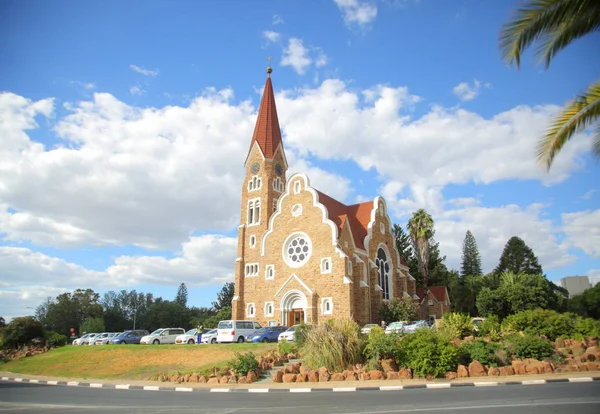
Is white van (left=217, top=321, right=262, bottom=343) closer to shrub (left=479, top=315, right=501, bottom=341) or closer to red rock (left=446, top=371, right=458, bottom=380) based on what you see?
shrub (left=479, top=315, right=501, bottom=341)

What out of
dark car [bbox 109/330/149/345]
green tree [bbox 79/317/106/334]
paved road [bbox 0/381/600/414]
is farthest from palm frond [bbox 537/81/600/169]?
green tree [bbox 79/317/106/334]

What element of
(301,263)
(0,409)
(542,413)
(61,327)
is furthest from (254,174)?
(61,327)

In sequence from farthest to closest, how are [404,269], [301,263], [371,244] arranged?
[404,269], [371,244], [301,263]

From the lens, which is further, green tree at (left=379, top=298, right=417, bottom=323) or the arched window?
the arched window

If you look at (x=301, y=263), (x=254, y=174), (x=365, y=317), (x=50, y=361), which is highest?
(x=254, y=174)

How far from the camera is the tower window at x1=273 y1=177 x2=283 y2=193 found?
46.3 m

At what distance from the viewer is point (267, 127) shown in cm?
4897

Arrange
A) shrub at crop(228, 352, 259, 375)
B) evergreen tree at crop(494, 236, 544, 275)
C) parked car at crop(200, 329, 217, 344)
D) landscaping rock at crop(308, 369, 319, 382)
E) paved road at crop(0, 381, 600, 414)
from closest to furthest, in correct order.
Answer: paved road at crop(0, 381, 600, 414)
landscaping rock at crop(308, 369, 319, 382)
shrub at crop(228, 352, 259, 375)
parked car at crop(200, 329, 217, 344)
evergreen tree at crop(494, 236, 544, 275)

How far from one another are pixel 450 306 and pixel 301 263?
2461 centimetres

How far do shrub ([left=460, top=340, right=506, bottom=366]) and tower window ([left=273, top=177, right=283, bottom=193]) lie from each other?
31.6 m

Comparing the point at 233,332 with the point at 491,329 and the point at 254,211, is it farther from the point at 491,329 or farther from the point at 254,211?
the point at 254,211

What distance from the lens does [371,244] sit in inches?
1614

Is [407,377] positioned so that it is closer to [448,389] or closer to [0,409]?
[448,389]

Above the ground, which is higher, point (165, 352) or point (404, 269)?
point (404, 269)
